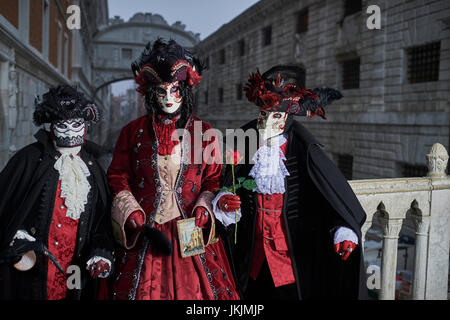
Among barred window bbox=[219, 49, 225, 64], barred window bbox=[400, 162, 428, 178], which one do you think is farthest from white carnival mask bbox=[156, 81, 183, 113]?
barred window bbox=[219, 49, 225, 64]

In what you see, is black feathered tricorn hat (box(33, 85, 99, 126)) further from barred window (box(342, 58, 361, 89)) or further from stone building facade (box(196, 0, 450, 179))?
barred window (box(342, 58, 361, 89))

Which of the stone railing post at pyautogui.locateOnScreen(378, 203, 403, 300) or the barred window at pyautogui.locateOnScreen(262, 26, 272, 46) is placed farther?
the barred window at pyautogui.locateOnScreen(262, 26, 272, 46)

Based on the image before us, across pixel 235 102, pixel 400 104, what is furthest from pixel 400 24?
pixel 235 102

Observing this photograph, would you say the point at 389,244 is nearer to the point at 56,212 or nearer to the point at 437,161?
the point at 437,161

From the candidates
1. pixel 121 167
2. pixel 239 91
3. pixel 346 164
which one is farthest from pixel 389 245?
pixel 239 91

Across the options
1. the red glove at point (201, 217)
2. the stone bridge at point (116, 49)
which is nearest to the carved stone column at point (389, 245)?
the red glove at point (201, 217)

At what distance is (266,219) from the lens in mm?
2920

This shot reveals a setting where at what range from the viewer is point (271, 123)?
9.74 ft

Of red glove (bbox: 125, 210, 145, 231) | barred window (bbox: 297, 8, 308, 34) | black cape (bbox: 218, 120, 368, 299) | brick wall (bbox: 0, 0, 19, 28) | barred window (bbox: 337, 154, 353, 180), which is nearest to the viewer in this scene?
red glove (bbox: 125, 210, 145, 231)

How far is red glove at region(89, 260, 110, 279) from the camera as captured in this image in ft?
8.16

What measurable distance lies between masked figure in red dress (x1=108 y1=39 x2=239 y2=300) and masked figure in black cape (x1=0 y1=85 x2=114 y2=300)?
0.58ft

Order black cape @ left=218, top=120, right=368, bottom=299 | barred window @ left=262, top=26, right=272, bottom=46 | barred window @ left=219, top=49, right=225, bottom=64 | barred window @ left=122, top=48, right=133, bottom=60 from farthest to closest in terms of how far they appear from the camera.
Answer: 1. barred window @ left=122, top=48, right=133, bottom=60
2. barred window @ left=219, top=49, right=225, bottom=64
3. barred window @ left=262, top=26, right=272, bottom=46
4. black cape @ left=218, top=120, right=368, bottom=299

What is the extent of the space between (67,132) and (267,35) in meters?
19.9
